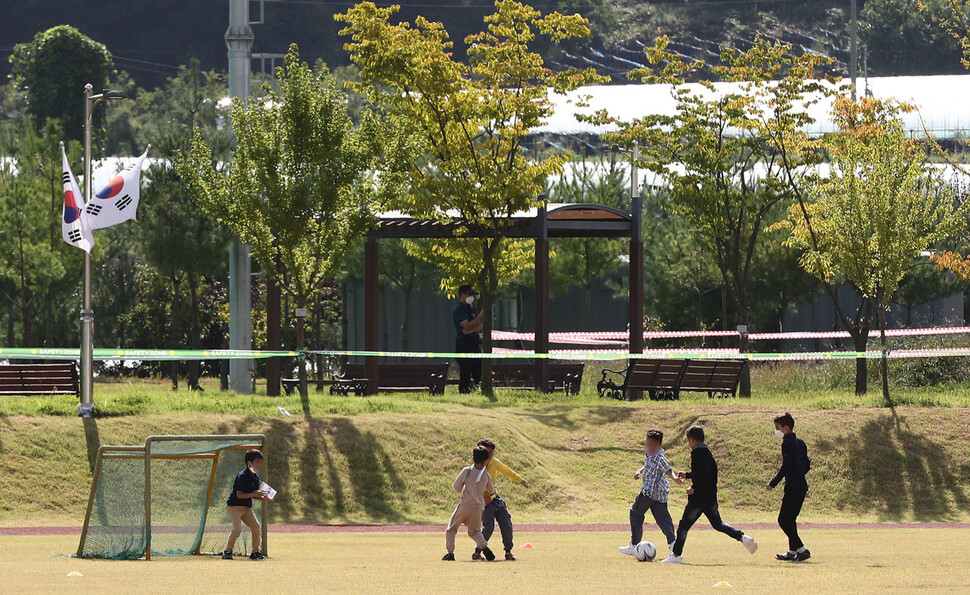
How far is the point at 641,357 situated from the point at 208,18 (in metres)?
118

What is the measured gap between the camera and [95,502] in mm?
14297

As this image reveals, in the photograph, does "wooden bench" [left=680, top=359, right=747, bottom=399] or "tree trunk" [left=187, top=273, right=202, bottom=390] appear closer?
"wooden bench" [left=680, top=359, right=747, bottom=399]

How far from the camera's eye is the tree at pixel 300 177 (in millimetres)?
22828

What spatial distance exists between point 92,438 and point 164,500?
18.0ft

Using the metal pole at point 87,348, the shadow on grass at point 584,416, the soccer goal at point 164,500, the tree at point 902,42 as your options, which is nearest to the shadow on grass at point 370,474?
the shadow on grass at point 584,416

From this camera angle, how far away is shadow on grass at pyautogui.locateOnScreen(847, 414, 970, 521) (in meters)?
20.0

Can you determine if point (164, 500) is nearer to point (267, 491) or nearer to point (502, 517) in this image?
point (267, 491)

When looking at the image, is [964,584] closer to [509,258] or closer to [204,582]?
[204,582]

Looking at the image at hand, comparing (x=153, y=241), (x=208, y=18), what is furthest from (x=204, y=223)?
(x=208, y=18)

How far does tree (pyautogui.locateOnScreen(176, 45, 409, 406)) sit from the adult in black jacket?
1044 centimetres

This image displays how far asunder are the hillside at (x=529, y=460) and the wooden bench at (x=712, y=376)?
6.39 ft

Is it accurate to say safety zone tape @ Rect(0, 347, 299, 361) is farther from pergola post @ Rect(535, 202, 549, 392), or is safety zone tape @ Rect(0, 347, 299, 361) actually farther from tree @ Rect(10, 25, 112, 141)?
tree @ Rect(10, 25, 112, 141)

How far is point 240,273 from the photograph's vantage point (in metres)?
26.3

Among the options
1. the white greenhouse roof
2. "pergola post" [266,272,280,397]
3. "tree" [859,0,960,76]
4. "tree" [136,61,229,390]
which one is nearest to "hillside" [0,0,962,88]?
"tree" [859,0,960,76]
